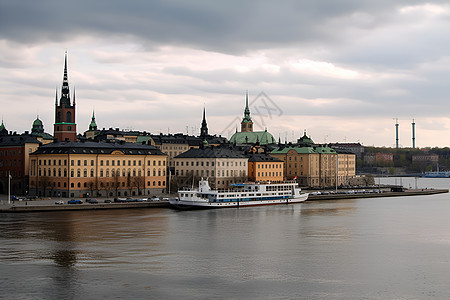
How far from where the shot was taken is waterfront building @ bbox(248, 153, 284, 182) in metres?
93.6

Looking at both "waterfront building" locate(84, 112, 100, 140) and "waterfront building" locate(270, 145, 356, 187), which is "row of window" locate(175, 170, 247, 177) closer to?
"waterfront building" locate(270, 145, 356, 187)

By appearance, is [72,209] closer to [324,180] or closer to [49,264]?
[49,264]

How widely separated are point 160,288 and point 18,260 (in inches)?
350

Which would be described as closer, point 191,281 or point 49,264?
point 191,281

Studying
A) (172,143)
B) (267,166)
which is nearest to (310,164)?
(267,166)

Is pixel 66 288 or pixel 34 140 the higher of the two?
pixel 34 140

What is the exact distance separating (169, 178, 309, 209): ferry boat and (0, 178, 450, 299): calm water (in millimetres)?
9742

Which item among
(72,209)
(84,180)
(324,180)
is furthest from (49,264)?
(324,180)

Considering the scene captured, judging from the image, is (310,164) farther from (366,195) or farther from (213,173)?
(213,173)

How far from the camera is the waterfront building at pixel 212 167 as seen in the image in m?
87.4

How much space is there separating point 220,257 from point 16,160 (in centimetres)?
4882

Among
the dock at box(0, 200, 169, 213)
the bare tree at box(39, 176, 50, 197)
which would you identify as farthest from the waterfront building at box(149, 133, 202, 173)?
the dock at box(0, 200, 169, 213)

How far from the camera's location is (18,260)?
103 feet

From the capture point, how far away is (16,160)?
76.1 meters
